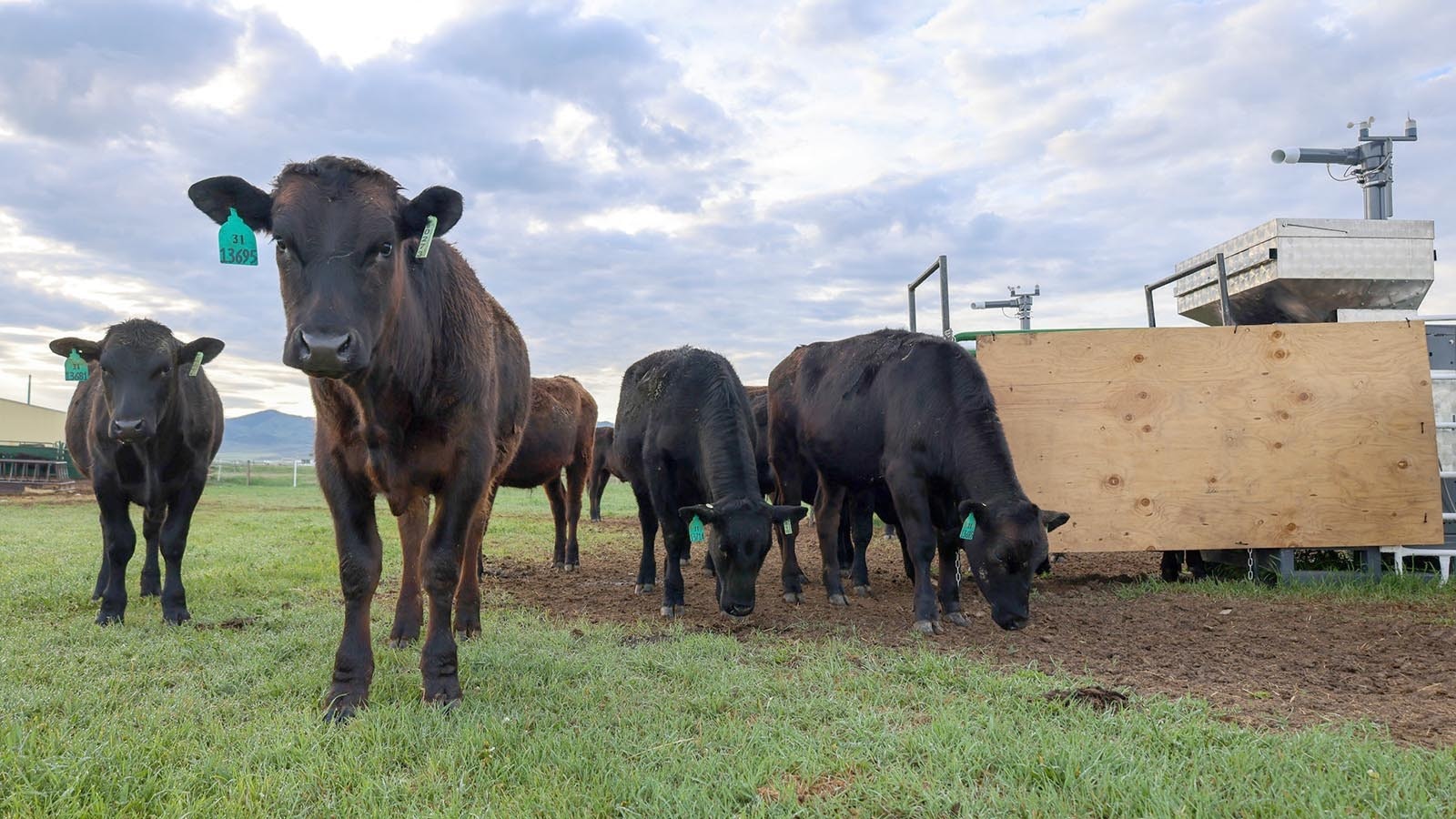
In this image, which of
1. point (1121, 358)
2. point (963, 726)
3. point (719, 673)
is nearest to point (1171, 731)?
point (963, 726)

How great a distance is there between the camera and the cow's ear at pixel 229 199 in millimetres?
3963

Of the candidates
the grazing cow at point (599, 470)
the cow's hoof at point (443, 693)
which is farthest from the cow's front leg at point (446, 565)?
the grazing cow at point (599, 470)

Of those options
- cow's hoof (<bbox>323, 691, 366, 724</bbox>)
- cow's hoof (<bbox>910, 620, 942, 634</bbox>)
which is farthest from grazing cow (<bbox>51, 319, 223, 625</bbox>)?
cow's hoof (<bbox>910, 620, 942, 634</bbox>)

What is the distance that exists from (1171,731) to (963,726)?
83cm

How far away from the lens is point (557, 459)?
470 inches

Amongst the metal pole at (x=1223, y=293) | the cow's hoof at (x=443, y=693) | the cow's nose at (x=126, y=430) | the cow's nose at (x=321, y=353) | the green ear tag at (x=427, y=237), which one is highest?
the metal pole at (x=1223, y=293)

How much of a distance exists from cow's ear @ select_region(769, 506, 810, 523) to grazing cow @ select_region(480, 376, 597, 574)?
453cm

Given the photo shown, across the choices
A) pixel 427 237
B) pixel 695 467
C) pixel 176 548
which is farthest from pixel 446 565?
pixel 176 548

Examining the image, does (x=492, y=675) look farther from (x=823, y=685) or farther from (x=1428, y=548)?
(x=1428, y=548)

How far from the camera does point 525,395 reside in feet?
20.9

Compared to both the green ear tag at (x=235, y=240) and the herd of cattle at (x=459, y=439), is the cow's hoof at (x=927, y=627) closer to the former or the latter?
the herd of cattle at (x=459, y=439)

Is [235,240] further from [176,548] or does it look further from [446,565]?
[176,548]

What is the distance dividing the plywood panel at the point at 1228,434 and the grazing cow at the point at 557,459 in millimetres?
5951

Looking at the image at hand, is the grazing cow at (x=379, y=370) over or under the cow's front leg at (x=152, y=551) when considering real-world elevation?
over
